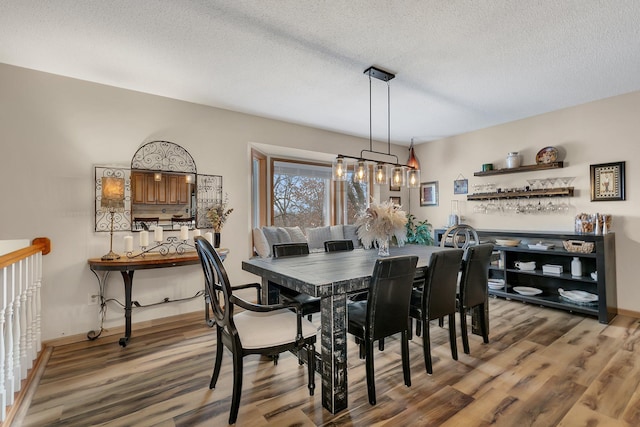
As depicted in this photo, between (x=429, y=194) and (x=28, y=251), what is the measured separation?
5288mm

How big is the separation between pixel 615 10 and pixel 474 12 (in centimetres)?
89

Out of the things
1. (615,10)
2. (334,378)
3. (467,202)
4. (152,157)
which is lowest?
(334,378)

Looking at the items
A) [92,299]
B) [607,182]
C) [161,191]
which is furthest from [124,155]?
[607,182]

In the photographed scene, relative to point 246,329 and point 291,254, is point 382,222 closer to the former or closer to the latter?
point 291,254

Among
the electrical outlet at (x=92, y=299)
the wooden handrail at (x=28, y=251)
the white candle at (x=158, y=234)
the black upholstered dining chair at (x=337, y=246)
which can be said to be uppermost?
the white candle at (x=158, y=234)

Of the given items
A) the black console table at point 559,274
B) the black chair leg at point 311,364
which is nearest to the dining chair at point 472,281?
the black chair leg at point 311,364

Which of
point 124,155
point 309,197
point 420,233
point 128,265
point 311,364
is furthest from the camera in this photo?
point 420,233

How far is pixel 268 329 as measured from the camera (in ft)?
6.01

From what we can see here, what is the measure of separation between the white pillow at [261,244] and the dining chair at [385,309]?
1.96m

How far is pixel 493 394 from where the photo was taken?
1.98 m

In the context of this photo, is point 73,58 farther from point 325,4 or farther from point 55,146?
point 325,4

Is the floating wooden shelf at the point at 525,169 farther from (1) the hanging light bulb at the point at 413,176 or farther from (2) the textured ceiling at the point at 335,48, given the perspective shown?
(1) the hanging light bulb at the point at 413,176

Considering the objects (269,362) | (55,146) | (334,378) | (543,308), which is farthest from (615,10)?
(55,146)

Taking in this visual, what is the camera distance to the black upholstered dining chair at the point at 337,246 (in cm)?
322
